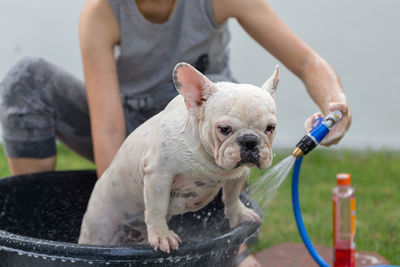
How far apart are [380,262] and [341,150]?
1425 mm

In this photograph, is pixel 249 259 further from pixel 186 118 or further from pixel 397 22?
pixel 397 22

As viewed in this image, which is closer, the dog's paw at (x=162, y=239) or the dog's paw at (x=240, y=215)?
the dog's paw at (x=162, y=239)

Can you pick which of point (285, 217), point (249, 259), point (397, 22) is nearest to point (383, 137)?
point (397, 22)

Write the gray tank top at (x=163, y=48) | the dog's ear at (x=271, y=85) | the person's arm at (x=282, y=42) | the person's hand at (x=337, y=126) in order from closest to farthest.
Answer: the dog's ear at (x=271, y=85) < the person's hand at (x=337, y=126) < the person's arm at (x=282, y=42) < the gray tank top at (x=163, y=48)

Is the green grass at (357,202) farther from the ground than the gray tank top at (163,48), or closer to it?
closer to it

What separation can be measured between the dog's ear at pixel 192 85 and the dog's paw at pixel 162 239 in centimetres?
28

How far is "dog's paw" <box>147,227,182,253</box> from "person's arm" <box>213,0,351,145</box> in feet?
2.11

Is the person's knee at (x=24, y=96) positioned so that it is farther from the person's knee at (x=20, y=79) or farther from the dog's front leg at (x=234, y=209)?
the dog's front leg at (x=234, y=209)

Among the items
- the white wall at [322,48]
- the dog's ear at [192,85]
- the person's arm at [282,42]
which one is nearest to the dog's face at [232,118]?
the dog's ear at [192,85]

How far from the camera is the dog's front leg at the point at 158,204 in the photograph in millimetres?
1258

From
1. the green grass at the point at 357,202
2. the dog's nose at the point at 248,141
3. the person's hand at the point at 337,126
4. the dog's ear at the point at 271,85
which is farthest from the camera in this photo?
the green grass at the point at 357,202

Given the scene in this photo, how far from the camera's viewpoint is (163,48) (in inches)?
74.5

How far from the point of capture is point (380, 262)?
202cm

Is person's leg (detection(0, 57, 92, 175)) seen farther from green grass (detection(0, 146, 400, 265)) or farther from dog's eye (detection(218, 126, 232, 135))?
dog's eye (detection(218, 126, 232, 135))
